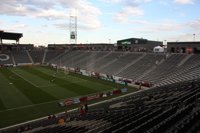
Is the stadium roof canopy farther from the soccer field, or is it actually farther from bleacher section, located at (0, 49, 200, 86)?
the soccer field

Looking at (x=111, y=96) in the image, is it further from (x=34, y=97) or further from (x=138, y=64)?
(x=138, y=64)

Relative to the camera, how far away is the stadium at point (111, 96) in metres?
11.2

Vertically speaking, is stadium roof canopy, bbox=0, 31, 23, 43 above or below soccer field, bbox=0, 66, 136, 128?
above

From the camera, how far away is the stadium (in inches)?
443

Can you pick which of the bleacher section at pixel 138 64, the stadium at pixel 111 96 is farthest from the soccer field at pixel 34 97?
the bleacher section at pixel 138 64

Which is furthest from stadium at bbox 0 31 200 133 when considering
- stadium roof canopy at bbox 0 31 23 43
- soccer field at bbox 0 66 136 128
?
stadium roof canopy at bbox 0 31 23 43

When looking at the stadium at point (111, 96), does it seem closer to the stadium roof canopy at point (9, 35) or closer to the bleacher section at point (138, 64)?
the bleacher section at point (138, 64)

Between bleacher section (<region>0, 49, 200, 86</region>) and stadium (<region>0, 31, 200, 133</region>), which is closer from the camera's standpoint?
stadium (<region>0, 31, 200, 133</region>)

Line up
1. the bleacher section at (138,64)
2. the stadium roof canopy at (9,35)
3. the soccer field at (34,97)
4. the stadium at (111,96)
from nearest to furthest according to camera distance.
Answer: the stadium at (111,96) → the soccer field at (34,97) → the bleacher section at (138,64) → the stadium roof canopy at (9,35)

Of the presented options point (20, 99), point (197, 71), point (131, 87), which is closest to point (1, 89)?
point (20, 99)

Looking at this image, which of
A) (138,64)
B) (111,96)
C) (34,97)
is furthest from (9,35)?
(111,96)

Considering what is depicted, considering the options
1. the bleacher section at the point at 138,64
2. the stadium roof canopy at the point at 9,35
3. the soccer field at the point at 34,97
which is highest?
the stadium roof canopy at the point at 9,35

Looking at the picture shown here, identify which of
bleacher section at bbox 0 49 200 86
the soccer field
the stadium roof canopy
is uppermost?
the stadium roof canopy

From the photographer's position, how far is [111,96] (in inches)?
1512
